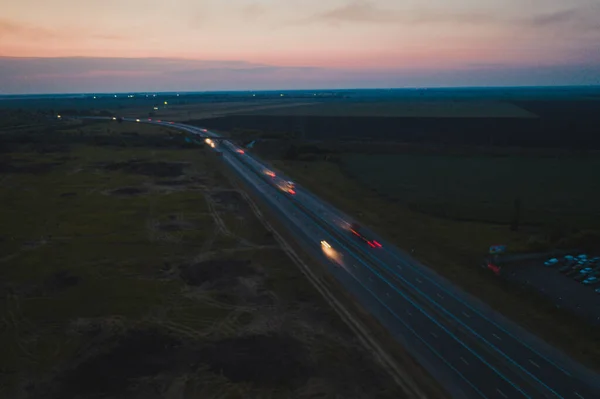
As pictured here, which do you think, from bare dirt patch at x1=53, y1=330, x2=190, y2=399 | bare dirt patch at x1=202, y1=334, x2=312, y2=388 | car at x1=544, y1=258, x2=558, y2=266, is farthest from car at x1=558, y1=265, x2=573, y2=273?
bare dirt patch at x1=53, y1=330, x2=190, y2=399

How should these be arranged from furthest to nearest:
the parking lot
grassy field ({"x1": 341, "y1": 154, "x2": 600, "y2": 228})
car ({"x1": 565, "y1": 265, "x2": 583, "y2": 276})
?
grassy field ({"x1": 341, "y1": 154, "x2": 600, "y2": 228}) → car ({"x1": 565, "y1": 265, "x2": 583, "y2": 276}) → the parking lot

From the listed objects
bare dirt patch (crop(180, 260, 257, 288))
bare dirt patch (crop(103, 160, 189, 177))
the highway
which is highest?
bare dirt patch (crop(103, 160, 189, 177))

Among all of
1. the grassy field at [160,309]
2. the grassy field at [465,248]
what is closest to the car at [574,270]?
the grassy field at [465,248]

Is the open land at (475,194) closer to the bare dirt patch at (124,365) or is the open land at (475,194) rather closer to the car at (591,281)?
the car at (591,281)

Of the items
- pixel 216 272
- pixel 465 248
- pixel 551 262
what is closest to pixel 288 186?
pixel 465 248

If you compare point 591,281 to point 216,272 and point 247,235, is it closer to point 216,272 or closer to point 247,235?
A: point 216,272

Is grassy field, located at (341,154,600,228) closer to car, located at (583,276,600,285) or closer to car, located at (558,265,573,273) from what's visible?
car, located at (558,265,573,273)

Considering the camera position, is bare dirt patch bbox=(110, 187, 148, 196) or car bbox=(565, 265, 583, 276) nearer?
car bbox=(565, 265, 583, 276)

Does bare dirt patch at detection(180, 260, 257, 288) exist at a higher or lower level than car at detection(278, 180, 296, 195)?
lower
